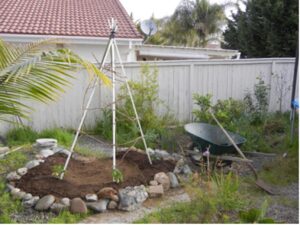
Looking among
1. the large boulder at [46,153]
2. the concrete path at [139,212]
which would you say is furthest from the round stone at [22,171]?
the concrete path at [139,212]

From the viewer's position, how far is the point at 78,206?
3.75 metres

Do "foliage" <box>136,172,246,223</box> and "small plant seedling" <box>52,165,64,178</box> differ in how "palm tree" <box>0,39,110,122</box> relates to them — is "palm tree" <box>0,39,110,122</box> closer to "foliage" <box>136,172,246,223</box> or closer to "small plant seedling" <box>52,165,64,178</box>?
"foliage" <box>136,172,246,223</box>

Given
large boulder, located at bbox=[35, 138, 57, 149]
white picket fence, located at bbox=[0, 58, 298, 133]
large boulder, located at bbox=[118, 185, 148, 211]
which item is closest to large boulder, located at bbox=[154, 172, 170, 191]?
large boulder, located at bbox=[118, 185, 148, 211]

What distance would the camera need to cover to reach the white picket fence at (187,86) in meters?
7.07

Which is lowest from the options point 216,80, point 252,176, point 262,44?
point 252,176

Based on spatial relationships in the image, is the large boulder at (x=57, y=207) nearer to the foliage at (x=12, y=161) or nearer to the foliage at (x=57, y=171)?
the foliage at (x=57, y=171)

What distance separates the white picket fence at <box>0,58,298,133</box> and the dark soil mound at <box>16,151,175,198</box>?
1.91 meters

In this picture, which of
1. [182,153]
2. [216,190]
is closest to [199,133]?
[182,153]

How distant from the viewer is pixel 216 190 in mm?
3553

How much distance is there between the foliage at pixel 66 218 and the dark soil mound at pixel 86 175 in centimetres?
29

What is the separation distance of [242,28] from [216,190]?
1125cm

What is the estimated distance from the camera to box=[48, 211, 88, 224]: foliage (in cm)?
354

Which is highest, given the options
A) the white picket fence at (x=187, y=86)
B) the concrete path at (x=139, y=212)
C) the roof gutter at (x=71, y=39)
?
the roof gutter at (x=71, y=39)

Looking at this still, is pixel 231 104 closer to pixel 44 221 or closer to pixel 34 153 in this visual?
pixel 34 153
